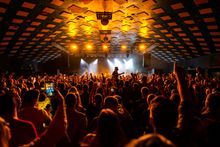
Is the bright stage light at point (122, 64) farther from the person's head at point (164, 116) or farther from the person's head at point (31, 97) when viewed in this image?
the person's head at point (164, 116)

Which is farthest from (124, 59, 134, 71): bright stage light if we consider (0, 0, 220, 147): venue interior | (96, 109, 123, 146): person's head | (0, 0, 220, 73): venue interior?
(96, 109, 123, 146): person's head

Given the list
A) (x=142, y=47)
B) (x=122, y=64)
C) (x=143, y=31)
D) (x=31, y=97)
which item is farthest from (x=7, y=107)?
(x=122, y=64)

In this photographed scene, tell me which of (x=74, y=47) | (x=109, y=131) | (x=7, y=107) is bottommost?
(x=109, y=131)

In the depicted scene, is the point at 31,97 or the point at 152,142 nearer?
the point at 152,142

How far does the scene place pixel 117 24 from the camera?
17.2 m

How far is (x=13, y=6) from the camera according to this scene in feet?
40.2

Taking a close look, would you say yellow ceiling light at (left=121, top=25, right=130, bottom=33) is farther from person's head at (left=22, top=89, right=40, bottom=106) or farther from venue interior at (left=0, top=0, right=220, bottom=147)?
person's head at (left=22, top=89, right=40, bottom=106)

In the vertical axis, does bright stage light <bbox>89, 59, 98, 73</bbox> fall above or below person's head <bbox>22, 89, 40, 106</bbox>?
above

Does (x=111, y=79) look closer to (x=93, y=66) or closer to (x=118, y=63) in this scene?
(x=93, y=66)

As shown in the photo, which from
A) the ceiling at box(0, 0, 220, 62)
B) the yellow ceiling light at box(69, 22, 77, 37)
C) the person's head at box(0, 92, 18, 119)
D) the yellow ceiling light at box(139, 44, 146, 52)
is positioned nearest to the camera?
the person's head at box(0, 92, 18, 119)

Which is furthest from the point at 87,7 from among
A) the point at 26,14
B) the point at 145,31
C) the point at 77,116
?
the point at 77,116

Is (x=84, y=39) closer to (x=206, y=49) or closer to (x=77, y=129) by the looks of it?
(x=206, y=49)

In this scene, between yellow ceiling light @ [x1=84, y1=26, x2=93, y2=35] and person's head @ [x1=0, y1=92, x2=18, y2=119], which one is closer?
person's head @ [x1=0, y1=92, x2=18, y2=119]

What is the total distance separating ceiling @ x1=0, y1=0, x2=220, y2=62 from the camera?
488 inches
